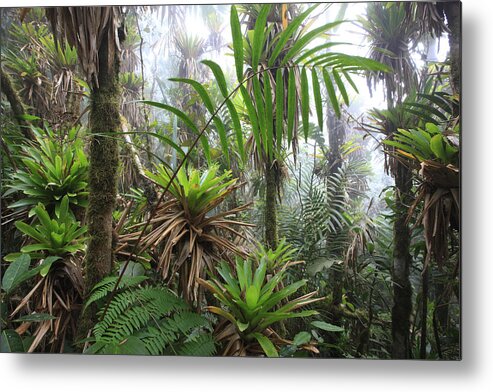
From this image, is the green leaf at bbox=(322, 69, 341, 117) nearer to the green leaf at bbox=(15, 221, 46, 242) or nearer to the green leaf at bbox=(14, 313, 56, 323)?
the green leaf at bbox=(15, 221, 46, 242)

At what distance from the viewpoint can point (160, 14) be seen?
1957mm

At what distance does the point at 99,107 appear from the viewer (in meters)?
1.96

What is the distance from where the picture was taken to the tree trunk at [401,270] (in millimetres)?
1858

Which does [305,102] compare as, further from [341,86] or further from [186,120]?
[186,120]

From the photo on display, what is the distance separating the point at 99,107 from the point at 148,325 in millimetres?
844

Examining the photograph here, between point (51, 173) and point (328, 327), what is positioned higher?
point (51, 173)

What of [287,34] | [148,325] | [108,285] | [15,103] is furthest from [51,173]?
[287,34]

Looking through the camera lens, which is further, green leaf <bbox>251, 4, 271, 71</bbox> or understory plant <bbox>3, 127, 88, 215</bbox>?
understory plant <bbox>3, 127, 88, 215</bbox>

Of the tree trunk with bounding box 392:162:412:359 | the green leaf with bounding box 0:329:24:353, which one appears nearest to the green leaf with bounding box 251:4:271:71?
the tree trunk with bounding box 392:162:412:359

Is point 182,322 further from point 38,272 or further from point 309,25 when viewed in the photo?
point 309,25

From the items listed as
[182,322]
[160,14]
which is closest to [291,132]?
[160,14]

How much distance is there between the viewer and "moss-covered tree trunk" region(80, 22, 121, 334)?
1.94 m

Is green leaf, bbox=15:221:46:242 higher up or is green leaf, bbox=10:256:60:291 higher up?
green leaf, bbox=15:221:46:242

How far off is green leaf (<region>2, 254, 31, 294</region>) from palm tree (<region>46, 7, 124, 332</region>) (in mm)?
218
